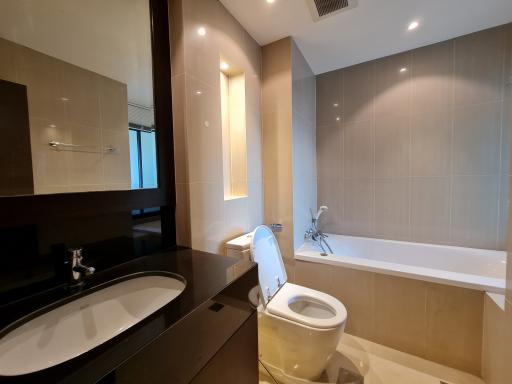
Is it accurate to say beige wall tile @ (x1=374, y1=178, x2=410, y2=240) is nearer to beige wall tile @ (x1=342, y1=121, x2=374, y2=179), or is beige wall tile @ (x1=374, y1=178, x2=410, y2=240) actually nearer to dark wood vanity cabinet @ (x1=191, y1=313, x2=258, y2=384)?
beige wall tile @ (x1=342, y1=121, x2=374, y2=179)

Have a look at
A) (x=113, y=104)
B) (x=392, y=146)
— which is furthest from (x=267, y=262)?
(x=392, y=146)

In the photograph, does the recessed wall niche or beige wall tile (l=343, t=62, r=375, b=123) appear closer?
the recessed wall niche

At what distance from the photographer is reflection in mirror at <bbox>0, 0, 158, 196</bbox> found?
2.34 ft

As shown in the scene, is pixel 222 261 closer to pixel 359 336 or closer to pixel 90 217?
pixel 90 217

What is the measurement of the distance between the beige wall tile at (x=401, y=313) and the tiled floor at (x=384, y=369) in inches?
2.8

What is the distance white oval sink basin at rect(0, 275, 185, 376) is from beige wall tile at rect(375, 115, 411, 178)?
Result: 7.42 ft

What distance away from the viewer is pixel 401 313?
156cm

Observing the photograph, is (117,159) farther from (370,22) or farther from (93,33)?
(370,22)

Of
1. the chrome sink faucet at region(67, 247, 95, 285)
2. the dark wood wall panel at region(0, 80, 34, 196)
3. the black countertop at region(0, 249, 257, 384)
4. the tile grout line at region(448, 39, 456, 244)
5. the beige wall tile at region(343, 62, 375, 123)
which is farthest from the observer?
the beige wall tile at region(343, 62, 375, 123)

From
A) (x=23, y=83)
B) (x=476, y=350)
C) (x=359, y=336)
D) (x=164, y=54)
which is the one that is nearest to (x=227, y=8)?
(x=164, y=54)

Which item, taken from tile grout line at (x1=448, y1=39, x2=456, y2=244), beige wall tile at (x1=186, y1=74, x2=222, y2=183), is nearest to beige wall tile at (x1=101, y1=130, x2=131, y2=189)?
beige wall tile at (x1=186, y1=74, x2=222, y2=183)

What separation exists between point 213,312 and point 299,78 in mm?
2068

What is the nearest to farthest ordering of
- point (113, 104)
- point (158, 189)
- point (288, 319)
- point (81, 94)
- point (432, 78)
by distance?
point (81, 94) → point (113, 104) → point (158, 189) → point (288, 319) → point (432, 78)

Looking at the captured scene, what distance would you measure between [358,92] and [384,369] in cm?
245
